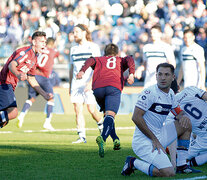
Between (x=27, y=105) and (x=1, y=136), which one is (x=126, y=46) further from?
(x=1, y=136)

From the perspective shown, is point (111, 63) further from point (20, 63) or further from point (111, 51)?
point (20, 63)

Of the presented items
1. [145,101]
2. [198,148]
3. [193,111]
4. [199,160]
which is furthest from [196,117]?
[145,101]

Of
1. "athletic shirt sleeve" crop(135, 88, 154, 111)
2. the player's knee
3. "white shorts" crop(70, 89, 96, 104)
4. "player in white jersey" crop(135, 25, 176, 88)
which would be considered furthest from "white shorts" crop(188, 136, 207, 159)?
"player in white jersey" crop(135, 25, 176, 88)

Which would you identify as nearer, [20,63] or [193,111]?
[193,111]

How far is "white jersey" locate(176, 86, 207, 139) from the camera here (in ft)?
24.8

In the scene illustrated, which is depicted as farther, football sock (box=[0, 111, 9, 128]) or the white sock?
football sock (box=[0, 111, 9, 128])

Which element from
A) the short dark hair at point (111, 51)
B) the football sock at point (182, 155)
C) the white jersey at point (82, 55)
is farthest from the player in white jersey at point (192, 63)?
the football sock at point (182, 155)

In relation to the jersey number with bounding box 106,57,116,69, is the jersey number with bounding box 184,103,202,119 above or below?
below

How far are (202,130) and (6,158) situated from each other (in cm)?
310

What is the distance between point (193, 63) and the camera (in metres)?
13.4

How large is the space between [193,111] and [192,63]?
5.89m

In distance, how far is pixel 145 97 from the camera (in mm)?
6523

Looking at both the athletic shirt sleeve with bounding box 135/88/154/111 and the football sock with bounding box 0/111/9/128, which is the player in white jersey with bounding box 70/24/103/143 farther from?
the athletic shirt sleeve with bounding box 135/88/154/111

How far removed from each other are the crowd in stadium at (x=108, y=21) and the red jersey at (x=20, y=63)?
9549 mm
